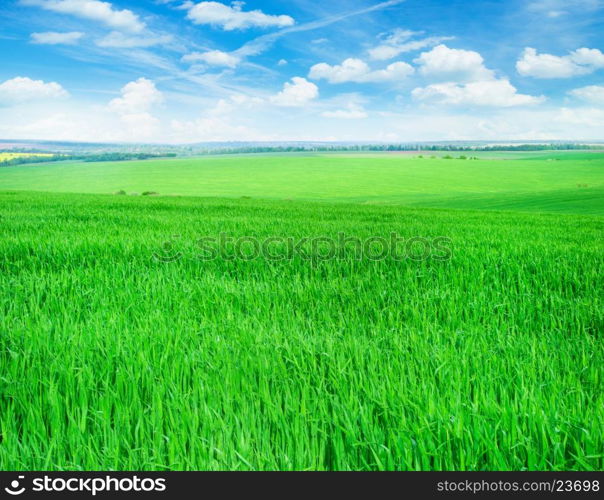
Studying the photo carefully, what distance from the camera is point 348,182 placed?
6900cm

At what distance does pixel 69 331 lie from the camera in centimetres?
270

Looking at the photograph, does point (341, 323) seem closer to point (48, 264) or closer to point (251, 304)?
point (251, 304)

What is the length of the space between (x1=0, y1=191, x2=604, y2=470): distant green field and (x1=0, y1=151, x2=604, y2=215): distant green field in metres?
38.8

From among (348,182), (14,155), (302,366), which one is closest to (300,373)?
(302,366)

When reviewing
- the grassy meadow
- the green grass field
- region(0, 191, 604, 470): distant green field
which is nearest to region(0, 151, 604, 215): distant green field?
the grassy meadow

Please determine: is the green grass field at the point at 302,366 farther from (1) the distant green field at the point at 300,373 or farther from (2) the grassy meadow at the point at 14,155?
(2) the grassy meadow at the point at 14,155

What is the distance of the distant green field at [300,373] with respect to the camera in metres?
1.58

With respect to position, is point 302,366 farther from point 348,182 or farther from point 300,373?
point 348,182

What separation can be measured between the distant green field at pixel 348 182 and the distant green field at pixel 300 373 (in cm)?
3879

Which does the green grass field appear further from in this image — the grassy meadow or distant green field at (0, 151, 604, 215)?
the grassy meadow

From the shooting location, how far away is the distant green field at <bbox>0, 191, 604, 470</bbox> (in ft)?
5.17
